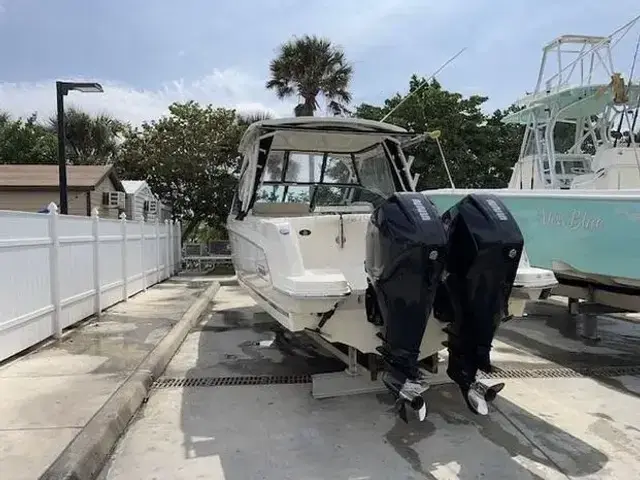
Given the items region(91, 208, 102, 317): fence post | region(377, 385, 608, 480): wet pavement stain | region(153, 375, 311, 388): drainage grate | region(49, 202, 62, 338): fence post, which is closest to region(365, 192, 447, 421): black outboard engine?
region(377, 385, 608, 480): wet pavement stain

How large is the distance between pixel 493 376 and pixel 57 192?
1290 cm

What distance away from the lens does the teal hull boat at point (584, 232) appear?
5695 mm

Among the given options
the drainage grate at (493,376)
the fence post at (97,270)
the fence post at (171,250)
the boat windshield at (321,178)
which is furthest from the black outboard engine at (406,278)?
the fence post at (171,250)

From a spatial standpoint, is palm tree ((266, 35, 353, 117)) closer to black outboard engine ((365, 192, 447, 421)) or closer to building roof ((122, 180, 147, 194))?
building roof ((122, 180, 147, 194))

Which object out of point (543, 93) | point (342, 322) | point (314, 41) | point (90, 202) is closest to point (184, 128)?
point (314, 41)

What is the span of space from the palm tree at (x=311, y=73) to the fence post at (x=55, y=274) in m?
15.6

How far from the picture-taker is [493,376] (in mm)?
5672

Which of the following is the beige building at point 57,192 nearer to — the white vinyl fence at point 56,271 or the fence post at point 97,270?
the white vinyl fence at point 56,271

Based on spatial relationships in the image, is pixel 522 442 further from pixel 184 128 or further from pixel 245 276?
pixel 184 128

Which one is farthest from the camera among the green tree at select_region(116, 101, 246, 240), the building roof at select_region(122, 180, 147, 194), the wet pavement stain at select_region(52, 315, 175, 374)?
the green tree at select_region(116, 101, 246, 240)

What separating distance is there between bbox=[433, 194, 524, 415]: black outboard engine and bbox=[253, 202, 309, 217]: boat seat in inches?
121

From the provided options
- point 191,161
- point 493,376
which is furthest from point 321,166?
point 191,161

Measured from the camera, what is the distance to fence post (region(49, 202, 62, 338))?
22.5 ft

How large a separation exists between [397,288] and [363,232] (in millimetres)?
1794
